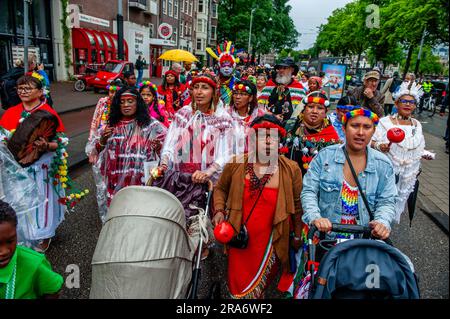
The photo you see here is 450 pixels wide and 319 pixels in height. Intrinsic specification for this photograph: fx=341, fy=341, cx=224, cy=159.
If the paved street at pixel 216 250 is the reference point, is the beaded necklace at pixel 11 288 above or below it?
above

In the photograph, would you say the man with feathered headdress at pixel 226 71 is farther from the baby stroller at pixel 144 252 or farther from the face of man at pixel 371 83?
the baby stroller at pixel 144 252

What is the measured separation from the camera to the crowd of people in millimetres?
2518

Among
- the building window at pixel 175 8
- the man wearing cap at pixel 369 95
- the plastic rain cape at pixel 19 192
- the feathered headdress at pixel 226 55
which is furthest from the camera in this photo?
the building window at pixel 175 8

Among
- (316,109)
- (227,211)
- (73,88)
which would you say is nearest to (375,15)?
(73,88)

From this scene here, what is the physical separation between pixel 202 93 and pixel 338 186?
1.86m

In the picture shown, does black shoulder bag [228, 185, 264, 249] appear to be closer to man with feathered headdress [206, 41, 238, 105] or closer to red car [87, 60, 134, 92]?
man with feathered headdress [206, 41, 238, 105]

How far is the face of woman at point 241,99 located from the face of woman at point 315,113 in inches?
50.4

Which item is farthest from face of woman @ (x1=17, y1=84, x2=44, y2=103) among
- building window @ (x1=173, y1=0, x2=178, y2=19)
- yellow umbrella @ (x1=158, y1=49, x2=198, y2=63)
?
building window @ (x1=173, y1=0, x2=178, y2=19)

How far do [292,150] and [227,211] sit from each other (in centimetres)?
142

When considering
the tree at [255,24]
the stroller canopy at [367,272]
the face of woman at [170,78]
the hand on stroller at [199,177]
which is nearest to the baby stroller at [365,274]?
the stroller canopy at [367,272]

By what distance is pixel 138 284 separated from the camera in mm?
1759

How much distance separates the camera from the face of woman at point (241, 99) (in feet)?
16.5
